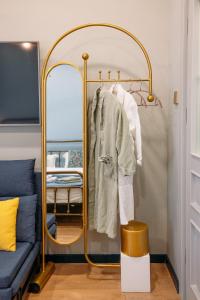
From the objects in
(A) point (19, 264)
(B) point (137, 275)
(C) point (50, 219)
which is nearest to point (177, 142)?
(B) point (137, 275)

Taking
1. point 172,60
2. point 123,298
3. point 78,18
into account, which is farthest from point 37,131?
point 123,298

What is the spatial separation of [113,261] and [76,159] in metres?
1.00

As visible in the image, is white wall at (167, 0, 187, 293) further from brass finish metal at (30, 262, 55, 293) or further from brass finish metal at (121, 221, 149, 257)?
brass finish metal at (30, 262, 55, 293)

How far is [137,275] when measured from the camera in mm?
2426

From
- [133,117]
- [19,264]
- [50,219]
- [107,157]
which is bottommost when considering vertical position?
[19,264]

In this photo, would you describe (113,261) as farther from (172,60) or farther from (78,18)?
(78,18)

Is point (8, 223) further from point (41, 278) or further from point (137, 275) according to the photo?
point (137, 275)

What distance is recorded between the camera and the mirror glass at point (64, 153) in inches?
103

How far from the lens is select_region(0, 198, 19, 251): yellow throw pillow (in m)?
2.31

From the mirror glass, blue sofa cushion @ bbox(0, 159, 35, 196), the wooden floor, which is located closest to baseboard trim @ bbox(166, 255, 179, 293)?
the wooden floor

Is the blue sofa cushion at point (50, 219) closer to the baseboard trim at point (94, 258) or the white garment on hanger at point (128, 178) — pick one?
the baseboard trim at point (94, 258)

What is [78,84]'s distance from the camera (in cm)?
262

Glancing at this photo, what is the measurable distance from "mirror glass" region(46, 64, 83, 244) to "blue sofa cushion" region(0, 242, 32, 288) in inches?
12.7

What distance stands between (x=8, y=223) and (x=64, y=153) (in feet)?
2.26
